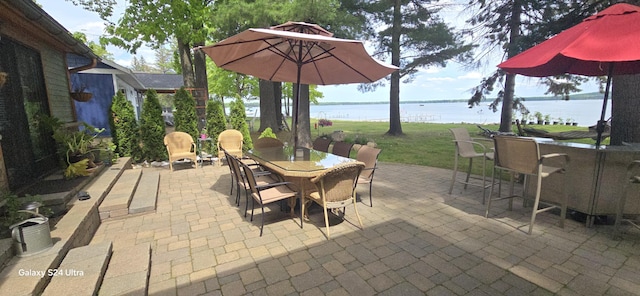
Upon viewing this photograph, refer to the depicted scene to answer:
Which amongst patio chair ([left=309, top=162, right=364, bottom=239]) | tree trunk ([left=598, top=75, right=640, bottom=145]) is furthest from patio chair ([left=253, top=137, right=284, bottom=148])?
tree trunk ([left=598, top=75, right=640, bottom=145])

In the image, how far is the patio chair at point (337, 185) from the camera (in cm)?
276

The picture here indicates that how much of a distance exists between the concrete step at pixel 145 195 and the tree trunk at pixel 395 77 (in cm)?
1019

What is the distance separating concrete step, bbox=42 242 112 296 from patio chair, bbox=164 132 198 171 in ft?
12.1

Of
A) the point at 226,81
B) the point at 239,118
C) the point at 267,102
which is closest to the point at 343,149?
the point at 239,118

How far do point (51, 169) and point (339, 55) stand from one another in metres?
4.99

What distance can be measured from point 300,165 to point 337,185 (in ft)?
1.90

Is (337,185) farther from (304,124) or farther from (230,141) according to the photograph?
(304,124)

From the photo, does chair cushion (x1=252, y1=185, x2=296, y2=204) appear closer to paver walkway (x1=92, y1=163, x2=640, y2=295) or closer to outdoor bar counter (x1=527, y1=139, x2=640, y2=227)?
paver walkway (x1=92, y1=163, x2=640, y2=295)

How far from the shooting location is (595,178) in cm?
296

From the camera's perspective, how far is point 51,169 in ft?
14.6

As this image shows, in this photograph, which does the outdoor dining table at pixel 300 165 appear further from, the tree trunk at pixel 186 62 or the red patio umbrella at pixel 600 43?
the tree trunk at pixel 186 62

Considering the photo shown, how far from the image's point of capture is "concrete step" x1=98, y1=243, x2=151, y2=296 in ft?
6.51

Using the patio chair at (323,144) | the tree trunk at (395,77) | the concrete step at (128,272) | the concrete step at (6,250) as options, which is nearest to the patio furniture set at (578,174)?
the patio chair at (323,144)

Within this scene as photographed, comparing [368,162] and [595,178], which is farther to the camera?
[368,162]
